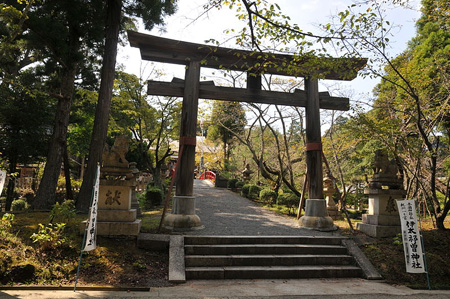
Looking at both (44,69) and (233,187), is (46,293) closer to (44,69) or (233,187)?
(44,69)

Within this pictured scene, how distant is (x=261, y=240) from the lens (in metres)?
6.54

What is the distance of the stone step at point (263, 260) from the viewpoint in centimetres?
563

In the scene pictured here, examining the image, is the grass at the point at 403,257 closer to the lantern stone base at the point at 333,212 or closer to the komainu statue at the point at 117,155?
the lantern stone base at the point at 333,212

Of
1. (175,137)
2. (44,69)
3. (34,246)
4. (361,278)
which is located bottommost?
(361,278)

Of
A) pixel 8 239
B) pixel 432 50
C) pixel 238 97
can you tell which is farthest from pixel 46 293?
pixel 432 50

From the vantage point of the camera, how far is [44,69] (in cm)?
1231

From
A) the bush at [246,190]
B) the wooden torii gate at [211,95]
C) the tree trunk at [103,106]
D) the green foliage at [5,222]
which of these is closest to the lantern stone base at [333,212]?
the wooden torii gate at [211,95]

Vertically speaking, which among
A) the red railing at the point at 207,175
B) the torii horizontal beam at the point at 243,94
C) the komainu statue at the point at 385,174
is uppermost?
the torii horizontal beam at the point at 243,94

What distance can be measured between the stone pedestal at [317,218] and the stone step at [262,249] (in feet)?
3.97

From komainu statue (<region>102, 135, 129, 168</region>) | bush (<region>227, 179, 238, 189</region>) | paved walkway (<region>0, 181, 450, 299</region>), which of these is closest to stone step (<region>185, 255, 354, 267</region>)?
paved walkway (<region>0, 181, 450, 299</region>)

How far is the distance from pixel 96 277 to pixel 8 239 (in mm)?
1996

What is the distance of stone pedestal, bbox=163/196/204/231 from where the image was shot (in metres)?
6.98

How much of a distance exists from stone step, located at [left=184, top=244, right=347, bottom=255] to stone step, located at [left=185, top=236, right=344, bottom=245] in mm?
193

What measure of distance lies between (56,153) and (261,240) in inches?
331
